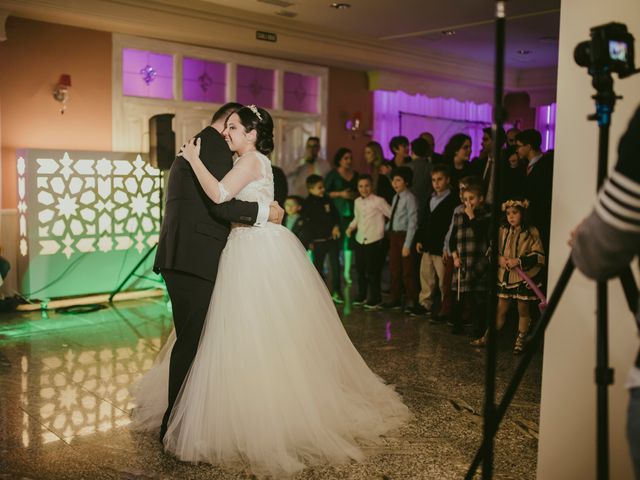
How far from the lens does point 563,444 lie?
90.0 inches

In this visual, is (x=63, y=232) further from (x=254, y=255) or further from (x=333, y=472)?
(x=333, y=472)

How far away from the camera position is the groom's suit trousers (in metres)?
2.91

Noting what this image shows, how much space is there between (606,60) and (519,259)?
3008 mm

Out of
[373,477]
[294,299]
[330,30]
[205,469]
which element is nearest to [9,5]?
[330,30]

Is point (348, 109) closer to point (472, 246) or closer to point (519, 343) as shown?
point (472, 246)

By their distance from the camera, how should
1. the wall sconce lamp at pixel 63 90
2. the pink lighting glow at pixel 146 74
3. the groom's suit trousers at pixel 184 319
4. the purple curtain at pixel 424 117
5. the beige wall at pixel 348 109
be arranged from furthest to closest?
the purple curtain at pixel 424 117 → the beige wall at pixel 348 109 → the pink lighting glow at pixel 146 74 → the wall sconce lamp at pixel 63 90 → the groom's suit trousers at pixel 184 319

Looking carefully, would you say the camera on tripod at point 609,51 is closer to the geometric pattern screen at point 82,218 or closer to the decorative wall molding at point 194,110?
the geometric pattern screen at point 82,218

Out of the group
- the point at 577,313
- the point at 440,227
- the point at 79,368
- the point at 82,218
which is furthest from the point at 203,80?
the point at 577,313

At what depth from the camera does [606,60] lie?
165cm

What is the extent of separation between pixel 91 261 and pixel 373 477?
14.8ft

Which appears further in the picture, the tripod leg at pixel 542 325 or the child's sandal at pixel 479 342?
the child's sandal at pixel 479 342

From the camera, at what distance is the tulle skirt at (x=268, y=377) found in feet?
9.10

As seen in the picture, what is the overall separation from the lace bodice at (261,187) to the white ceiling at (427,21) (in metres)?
4.24

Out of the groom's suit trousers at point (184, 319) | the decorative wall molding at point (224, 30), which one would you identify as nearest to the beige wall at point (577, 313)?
the groom's suit trousers at point (184, 319)
